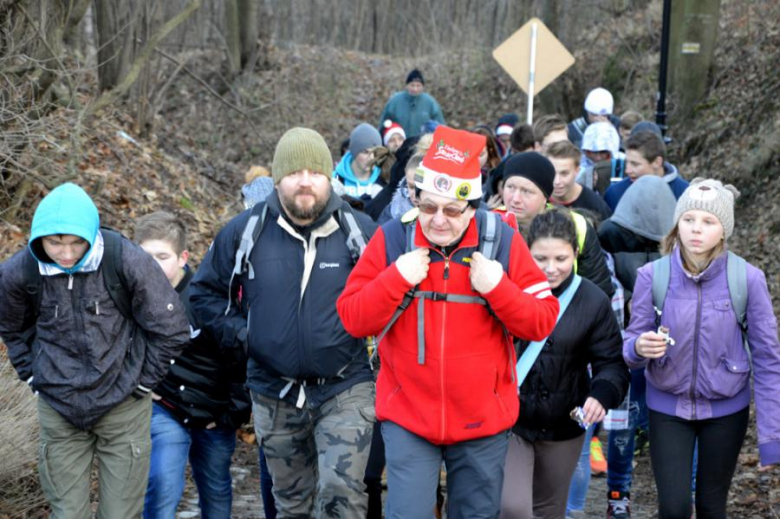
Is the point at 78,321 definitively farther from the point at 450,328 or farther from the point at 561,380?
the point at 561,380

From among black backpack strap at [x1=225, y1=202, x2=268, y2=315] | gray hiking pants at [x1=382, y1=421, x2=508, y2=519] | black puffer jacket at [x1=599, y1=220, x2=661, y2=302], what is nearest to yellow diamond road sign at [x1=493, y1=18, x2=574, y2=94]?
black puffer jacket at [x1=599, y1=220, x2=661, y2=302]

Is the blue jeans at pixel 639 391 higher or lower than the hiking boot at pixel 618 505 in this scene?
higher

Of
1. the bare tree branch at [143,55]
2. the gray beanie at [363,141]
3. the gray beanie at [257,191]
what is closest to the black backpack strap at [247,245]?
the gray beanie at [257,191]

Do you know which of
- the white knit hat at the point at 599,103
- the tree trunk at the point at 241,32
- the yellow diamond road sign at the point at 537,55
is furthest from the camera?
the tree trunk at the point at 241,32

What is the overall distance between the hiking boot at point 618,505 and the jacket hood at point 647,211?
1751mm

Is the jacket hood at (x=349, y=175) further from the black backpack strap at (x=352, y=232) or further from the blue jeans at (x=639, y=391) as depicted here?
the black backpack strap at (x=352, y=232)

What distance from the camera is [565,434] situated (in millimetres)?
5266

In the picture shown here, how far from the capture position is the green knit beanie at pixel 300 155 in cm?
531

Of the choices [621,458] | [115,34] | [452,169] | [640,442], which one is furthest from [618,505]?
[115,34]

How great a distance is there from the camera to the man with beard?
5094 millimetres

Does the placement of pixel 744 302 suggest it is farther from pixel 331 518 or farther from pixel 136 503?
pixel 136 503

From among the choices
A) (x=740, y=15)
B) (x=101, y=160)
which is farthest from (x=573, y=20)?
(x=101, y=160)

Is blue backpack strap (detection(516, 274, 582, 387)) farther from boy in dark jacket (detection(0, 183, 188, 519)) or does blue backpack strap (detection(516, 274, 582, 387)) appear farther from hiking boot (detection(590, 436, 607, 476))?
hiking boot (detection(590, 436, 607, 476))

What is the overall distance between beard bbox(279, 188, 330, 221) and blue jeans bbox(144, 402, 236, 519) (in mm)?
1349
